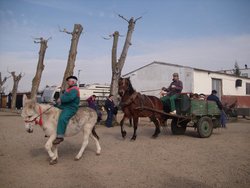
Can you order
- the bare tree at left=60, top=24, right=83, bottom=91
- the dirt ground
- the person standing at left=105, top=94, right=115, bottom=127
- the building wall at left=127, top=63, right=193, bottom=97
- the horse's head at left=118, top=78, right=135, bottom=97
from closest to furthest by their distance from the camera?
1. the dirt ground
2. the horse's head at left=118, top=78, right=135, bottom=97
3. the person standing at left=105, top=94, right=115, bottom=127
4. the bare tree at left=60, top=24, right=83, bottom=91
5. the building wall at left=127, top=63, right=193, bottom=97

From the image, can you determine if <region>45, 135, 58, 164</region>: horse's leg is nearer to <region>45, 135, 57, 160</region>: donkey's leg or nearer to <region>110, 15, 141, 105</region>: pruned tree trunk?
<region>45, 135, 57, 160</region>: donkey's leg

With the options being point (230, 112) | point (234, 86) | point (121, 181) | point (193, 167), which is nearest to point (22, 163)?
point (121, 181)

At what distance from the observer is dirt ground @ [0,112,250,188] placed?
17.9 feet

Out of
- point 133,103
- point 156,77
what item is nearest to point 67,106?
point 133,103

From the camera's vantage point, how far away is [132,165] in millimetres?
6730

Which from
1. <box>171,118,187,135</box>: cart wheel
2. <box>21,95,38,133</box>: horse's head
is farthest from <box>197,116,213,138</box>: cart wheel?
<box>21,95,38,133</box>: horse's head

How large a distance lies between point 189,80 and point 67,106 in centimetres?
2182

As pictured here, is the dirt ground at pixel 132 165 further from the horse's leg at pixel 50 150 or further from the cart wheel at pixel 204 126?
the cart wheel at pixel 204 126

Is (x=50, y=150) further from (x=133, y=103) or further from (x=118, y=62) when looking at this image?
(x=118, y=62)

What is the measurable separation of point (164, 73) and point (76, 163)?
77.9 ft

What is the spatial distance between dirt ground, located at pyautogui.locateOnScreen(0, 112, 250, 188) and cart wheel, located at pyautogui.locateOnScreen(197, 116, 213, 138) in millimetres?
997

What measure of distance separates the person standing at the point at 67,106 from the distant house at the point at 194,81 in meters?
21.5

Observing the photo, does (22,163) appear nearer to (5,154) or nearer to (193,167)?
(5,154)

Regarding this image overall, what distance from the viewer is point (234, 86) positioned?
32.0 meters
